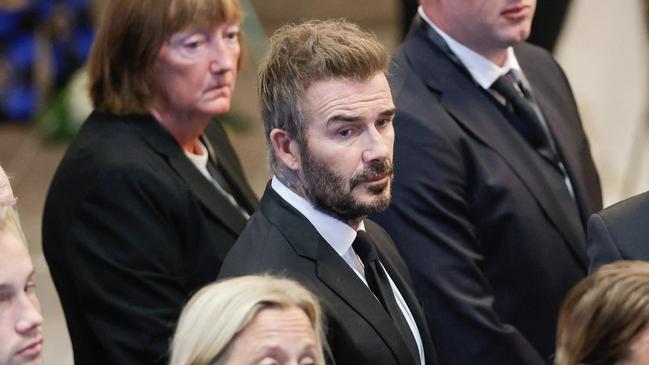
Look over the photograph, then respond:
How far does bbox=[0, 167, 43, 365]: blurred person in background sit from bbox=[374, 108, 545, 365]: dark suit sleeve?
1.16m

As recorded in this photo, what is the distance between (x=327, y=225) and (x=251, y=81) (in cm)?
605

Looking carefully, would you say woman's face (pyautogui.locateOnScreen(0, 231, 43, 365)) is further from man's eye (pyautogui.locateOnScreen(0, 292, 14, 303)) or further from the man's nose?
the man's nose

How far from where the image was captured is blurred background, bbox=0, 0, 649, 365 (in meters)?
6.47

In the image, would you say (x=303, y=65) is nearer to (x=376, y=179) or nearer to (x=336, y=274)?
(x=376, y=179)

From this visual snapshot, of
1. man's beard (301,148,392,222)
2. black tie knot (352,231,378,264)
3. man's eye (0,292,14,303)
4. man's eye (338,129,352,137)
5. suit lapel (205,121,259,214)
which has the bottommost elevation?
suit lapel (205,121,259,214)

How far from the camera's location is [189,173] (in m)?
4.45

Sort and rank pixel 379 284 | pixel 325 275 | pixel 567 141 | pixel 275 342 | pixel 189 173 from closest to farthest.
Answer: pixel 275 342 < pixel 325 275 < pixel 379 284 < pixel 189 173 < pixel 567 141

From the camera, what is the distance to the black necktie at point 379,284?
362 centimetres

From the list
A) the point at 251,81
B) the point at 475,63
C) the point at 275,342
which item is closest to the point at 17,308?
the point at 275,342

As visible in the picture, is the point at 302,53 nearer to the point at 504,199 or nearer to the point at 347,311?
the point at 347,311

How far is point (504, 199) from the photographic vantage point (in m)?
4.23

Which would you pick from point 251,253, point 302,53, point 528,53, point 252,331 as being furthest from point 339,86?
point 528,53

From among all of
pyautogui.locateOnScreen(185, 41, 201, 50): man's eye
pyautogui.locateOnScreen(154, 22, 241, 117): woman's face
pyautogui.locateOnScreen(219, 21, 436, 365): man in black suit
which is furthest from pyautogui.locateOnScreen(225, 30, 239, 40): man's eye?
pyautogui.locateOnScreen(219, 21, 436, 365): man in black suit

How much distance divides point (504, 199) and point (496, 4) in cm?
55
